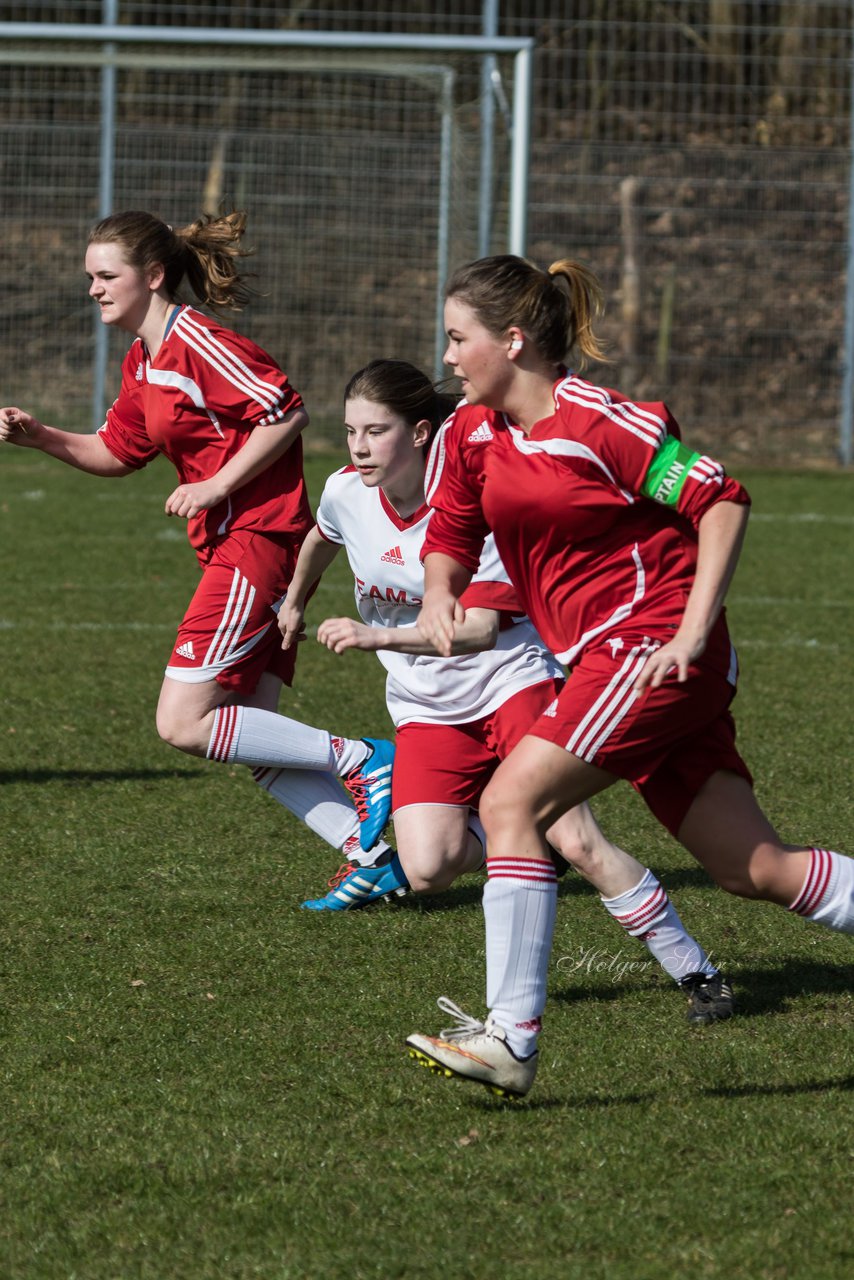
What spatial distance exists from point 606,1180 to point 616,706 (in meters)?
0.87


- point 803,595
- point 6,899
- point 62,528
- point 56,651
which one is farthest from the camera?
point 62,528

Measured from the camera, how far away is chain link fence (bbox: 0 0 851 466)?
58.2 ft

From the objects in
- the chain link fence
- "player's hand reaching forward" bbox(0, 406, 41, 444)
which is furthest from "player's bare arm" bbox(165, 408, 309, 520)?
the chain link fence

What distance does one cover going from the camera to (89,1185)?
3.17 m

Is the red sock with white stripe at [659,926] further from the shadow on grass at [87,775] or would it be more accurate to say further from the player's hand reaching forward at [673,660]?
the shadow on grass at [87,775]

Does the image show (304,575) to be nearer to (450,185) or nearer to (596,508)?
(596,508)

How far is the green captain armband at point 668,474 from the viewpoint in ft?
11.1

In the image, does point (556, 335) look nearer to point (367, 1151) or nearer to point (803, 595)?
point (367, 1151)

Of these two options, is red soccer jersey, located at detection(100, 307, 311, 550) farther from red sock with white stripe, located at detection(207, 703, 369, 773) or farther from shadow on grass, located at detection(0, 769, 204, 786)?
shadow on grass, located at detection(0, 769, 204, 786)

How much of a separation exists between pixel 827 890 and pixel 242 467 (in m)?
2.09

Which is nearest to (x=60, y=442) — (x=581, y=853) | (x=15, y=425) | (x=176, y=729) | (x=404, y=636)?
(x=15, y=425)

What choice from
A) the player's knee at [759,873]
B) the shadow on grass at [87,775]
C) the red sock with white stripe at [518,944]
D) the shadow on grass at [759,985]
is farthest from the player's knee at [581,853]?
the shadow on grass at [87,775]

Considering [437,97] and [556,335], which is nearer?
[556,335]

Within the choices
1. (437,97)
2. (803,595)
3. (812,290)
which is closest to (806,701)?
(803,595)
